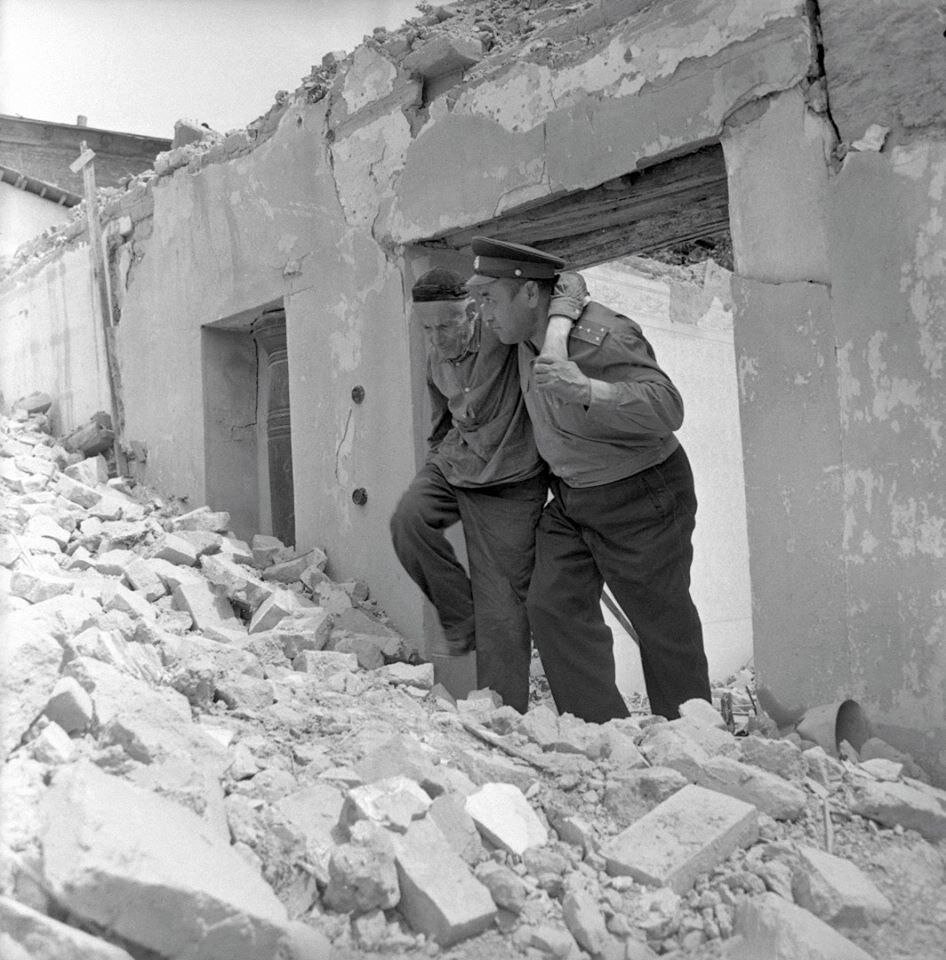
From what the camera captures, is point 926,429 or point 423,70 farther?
point 423,70

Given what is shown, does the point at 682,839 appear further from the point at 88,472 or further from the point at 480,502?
the point at 88,472

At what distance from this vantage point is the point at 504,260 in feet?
11.7

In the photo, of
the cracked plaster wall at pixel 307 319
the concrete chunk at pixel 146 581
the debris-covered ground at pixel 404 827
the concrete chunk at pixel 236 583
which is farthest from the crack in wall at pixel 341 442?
the debris-covered ground at pixel 404 827

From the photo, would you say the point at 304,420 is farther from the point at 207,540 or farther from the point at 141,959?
the point at 141,959

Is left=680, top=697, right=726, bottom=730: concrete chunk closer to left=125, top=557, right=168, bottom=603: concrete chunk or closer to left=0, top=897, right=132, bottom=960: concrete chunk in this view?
left=0, top=897, right=132, bottom=960: concrete chunk

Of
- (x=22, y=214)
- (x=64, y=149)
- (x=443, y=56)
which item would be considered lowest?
(x=443, y=56)

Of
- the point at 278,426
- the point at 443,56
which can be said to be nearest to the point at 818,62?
the point at 443,56

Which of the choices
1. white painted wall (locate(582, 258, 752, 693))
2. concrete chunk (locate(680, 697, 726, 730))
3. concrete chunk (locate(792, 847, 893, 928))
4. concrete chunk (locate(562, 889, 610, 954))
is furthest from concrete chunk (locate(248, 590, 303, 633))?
white painted wall (locate(582, 258, 752, 693))

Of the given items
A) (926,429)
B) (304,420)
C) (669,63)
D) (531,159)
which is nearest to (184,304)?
(304,420)

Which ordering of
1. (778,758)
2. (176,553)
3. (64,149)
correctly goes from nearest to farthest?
(778,758) → (176,553) → (64,149)

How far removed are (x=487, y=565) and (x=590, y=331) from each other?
3.37 ft

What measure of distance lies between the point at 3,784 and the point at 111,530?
3283 mm

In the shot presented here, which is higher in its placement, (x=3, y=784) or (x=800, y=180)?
(x=800, y=180)

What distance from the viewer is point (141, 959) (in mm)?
1563
